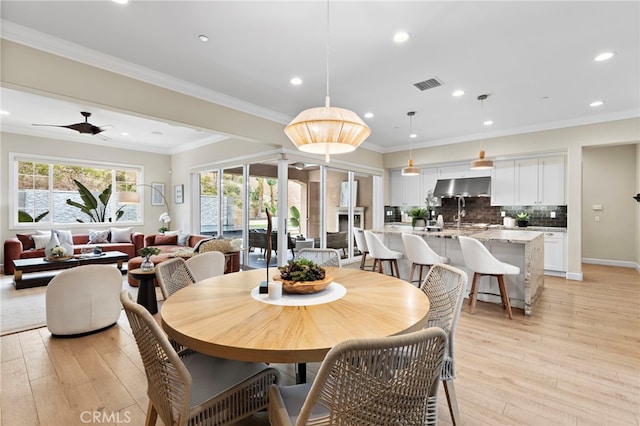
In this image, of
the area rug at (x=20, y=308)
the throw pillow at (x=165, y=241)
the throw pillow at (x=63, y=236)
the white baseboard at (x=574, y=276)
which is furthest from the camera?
the throw pillow at (x=165, y=241)

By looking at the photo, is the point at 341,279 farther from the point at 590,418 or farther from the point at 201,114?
the point at 201,114

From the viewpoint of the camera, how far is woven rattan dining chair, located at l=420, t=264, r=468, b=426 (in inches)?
63.5

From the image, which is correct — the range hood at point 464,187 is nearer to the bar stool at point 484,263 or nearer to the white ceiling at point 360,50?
the white ceiling at point 360,50

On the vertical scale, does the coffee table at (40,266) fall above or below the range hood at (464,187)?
below

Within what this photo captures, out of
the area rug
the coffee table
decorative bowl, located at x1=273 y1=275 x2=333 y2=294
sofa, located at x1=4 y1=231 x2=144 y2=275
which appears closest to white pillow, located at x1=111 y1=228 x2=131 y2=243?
sofa, located at x1=4 y1=231 x2=144 y2=275

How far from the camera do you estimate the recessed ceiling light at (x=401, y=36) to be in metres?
2.61

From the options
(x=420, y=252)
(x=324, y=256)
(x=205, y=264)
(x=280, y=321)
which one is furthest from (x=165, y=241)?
(x=280, y=321)

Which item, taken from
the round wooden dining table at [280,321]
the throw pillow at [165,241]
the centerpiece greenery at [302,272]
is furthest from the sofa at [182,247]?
the centerpiece greenery at [302,272]

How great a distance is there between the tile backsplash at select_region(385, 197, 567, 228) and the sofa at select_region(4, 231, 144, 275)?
5954 mm

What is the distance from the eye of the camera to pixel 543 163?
18.7 feet

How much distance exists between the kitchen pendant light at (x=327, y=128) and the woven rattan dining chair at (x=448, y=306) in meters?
1.06

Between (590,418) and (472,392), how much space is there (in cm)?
64

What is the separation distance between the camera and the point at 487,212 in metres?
6.67

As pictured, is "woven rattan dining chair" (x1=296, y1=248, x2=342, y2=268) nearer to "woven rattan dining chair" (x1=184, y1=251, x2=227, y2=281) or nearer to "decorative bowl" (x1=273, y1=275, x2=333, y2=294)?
"woven rattan dining chair" (x1=184, y1=251, x2=227, y2=281)
